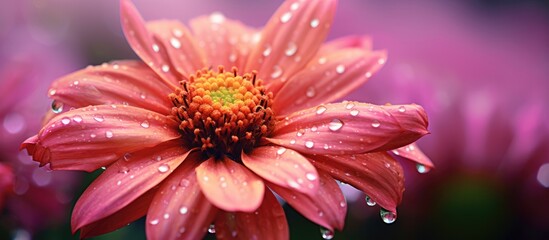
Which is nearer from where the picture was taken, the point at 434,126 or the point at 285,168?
the point at 285,168

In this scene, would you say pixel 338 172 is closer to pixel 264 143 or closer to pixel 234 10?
pixel 264 143

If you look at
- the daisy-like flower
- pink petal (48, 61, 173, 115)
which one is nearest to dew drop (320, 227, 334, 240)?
the daisy-like flower

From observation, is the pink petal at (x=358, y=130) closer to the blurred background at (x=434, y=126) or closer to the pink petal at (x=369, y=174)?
the pink petal at (x=369, y=174)

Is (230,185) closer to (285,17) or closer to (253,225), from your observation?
(253,225)

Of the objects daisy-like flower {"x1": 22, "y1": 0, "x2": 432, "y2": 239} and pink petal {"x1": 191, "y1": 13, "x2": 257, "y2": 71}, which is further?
pink petal {"x1": 191, "y1": 13, "x2": 257, "y2": 71}

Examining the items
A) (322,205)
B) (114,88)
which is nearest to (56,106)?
(114,88)

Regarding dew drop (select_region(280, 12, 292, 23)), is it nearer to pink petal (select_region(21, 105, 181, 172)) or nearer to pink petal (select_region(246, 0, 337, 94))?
pink petal (select_region(246, 0, 337, 94))

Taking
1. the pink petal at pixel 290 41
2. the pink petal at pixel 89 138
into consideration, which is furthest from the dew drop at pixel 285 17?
the pink petal at pixel 89 138
